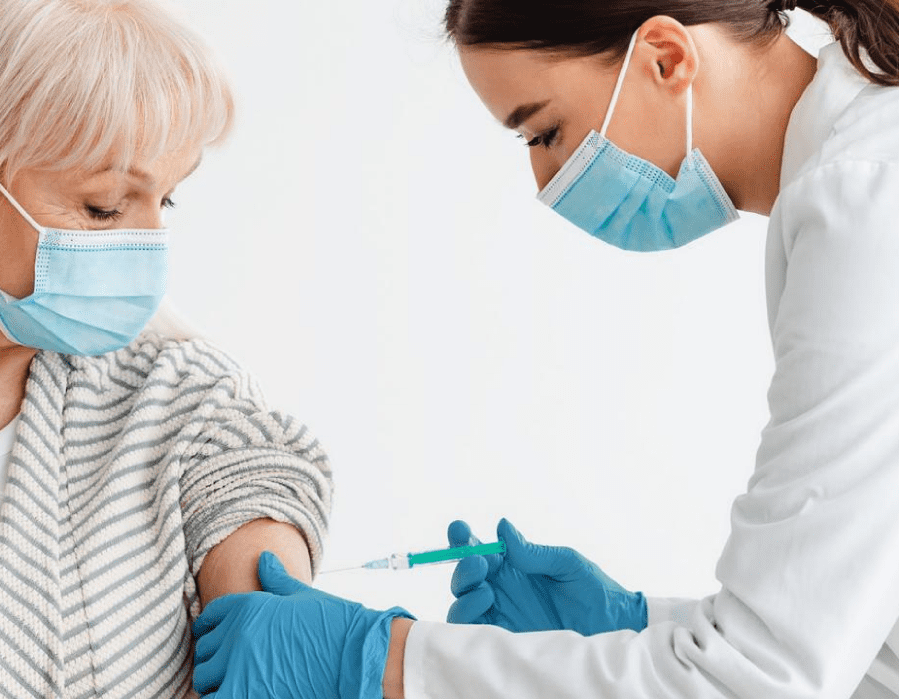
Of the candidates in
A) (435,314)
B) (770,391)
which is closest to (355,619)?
(770,391)

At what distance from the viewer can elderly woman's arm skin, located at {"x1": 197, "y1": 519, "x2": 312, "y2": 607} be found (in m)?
1.60

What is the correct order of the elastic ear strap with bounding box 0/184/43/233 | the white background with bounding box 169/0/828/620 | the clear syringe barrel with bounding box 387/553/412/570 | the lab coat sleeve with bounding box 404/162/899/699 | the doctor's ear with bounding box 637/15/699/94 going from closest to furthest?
the lab coat sleeve with bounding box 404/162/899/699, the doctor's ear with bounding box 637/15/699/94, the elastic ear strap with bounding box 0/184/43/233, the clear syringe barrel with bounding box 387/553/412/570, the white background with bounding box 169/0/828/620

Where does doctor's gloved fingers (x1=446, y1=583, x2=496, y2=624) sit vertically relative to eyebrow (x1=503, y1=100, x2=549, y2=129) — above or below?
below

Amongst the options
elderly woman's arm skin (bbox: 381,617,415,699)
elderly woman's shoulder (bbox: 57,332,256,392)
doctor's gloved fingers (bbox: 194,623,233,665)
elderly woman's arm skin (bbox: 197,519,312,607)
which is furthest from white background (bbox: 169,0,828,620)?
elderly woman's arm skin (bbox: 381,617,415,699)

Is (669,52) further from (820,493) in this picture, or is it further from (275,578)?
(275,578)

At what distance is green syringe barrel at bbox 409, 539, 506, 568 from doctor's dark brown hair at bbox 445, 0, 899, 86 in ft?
2.38

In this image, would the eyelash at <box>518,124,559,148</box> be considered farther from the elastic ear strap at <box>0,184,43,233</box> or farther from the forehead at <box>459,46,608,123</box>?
the elastic ear strap at <box>0,184,43,233</box>

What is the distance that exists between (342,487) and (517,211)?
79 cm

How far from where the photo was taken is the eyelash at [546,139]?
5.12ft

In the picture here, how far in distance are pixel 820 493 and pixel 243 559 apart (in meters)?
0.84

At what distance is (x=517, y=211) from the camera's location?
9.00ft

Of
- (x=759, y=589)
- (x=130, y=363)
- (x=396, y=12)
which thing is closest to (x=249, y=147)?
(x=396, y=12)

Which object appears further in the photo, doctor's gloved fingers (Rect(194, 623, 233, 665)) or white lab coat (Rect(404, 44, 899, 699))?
doctor's gloved fingers (Rect(194, 623, 233, 665))

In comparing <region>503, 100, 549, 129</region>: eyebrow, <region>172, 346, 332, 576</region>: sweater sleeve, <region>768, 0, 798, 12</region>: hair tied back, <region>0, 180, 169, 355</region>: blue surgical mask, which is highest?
<region>768, 0, 798, 12</region>: hair tied back
